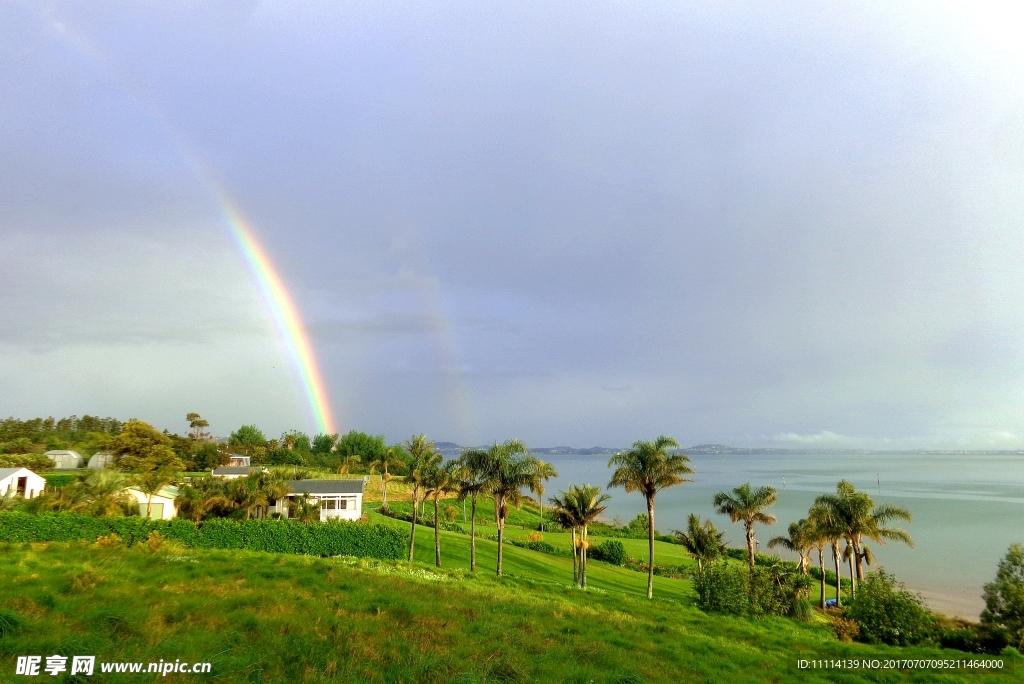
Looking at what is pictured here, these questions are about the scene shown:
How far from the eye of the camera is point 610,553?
2378 inches

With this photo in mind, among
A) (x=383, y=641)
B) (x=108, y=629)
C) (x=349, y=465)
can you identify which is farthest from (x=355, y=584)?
(x=349, y=465)

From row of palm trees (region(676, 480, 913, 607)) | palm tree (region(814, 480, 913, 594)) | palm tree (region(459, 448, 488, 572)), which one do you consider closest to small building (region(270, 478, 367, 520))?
palm tree (region(459, 448, 488, 572))

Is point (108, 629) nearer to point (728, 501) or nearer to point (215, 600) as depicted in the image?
point (215, 600)

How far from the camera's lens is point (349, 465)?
109 metres

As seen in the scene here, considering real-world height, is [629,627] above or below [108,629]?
below

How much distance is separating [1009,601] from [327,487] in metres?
52.8

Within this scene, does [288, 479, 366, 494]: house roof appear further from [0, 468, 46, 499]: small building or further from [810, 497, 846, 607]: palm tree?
[810, 497, 846, 607]: palm tree

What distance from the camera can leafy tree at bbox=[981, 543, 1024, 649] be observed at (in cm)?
2447

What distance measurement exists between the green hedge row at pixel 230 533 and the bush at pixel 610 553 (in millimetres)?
26213

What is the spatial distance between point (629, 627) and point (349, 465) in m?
97.6

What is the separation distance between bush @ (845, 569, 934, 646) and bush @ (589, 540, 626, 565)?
32850 millimetres

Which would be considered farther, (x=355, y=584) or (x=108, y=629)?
(x=355, y=584)

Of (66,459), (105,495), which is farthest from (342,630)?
(66,459)

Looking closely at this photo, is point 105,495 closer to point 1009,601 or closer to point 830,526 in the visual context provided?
point 830,526
